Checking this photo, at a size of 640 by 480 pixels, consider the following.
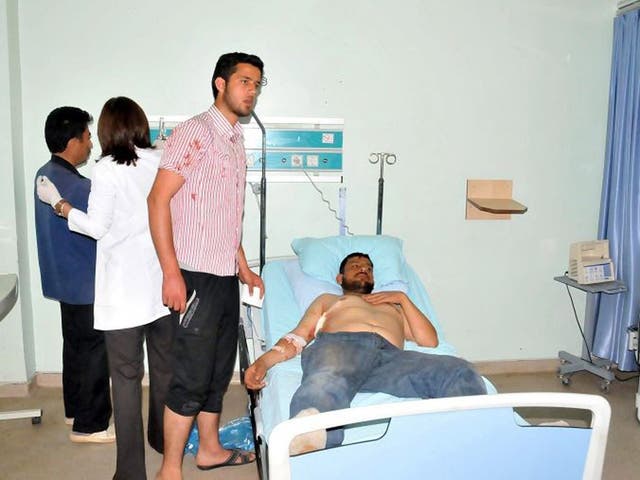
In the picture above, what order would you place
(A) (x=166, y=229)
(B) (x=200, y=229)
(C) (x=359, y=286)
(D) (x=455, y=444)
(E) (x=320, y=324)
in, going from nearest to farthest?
(D) (x=455, y=444), (A) (x=166, y=229), (B) (x=200, y=229), (E) (x=320, y=324), (C) (x=359, y=286)

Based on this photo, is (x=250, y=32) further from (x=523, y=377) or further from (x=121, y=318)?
(x=523, y=377)

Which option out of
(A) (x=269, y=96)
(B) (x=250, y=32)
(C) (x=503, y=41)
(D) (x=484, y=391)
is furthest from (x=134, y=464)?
(C) (x=503, y=41)

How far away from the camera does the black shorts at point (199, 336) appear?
2113 millimetres

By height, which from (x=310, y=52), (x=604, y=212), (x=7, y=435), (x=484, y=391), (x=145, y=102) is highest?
(x=310, y=52)

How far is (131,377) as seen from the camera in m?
2.24

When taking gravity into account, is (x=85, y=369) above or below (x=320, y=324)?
below

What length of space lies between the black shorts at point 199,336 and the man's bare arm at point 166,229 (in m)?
0.10

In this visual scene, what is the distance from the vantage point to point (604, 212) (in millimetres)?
3582

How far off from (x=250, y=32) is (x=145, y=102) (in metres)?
0.68

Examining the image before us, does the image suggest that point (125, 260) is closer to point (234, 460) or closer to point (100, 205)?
point (100, 205)

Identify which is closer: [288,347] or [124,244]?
[124,244]

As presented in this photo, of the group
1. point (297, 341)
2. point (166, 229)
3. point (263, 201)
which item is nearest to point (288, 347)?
point (297, 341)

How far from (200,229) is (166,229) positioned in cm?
15

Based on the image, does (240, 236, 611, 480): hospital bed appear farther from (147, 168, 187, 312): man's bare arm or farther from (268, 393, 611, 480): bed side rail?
(147, 168, 187, 312): man's bare arm
